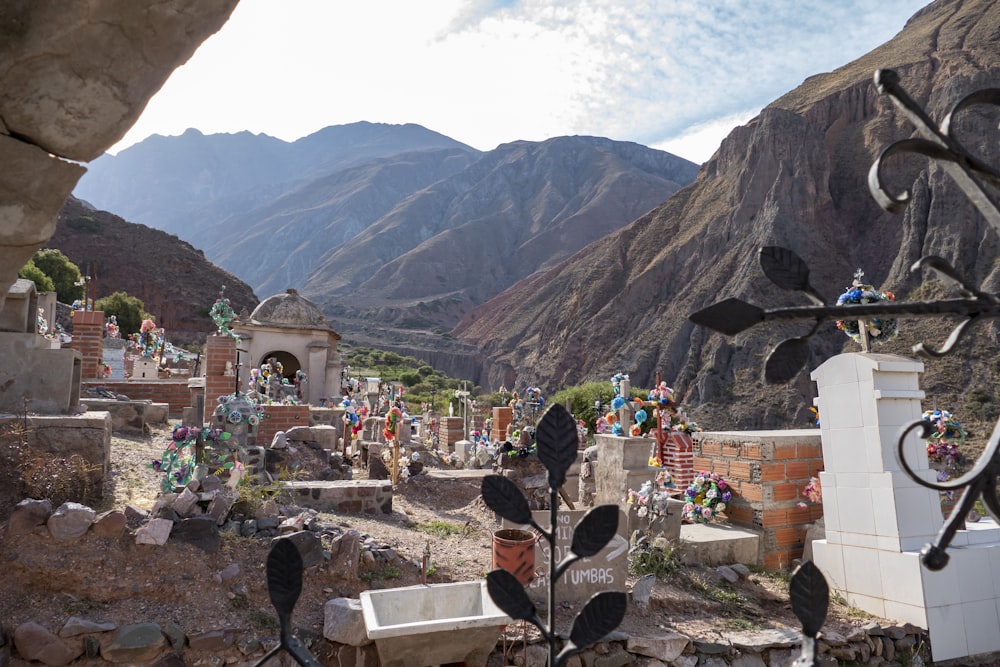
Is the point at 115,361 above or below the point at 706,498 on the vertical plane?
above

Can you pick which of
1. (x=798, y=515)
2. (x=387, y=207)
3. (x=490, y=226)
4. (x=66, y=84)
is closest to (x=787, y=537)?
(x=798, y=515)

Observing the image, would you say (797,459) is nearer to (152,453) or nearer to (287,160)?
(152,453)

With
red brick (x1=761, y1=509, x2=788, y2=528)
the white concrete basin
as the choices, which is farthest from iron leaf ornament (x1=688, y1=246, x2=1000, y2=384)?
red brick (x1=761, y1=509, x2=788, y2=528)

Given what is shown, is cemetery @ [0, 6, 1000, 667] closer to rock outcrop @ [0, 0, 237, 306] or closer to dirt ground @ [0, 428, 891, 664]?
dirt ground @ [0, 428, 891, 664]

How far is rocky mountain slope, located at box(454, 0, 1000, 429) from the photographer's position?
3472 cm

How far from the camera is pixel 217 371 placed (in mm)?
8570

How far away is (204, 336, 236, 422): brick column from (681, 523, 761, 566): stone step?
21.0 feet

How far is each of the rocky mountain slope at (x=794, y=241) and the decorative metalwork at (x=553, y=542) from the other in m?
31.9

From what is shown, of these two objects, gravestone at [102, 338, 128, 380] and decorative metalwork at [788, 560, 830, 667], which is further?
gravestone at [102, 338, 128, 380]

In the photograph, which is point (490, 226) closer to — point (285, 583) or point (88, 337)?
point (88, 337)

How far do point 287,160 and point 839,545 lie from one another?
688 ft

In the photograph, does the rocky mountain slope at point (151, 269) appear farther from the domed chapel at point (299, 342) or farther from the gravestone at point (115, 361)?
the domed chapel at point (299, 342)

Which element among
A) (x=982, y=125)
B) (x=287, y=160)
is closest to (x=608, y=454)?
(x=982, y=125)

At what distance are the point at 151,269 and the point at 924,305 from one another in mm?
59346
